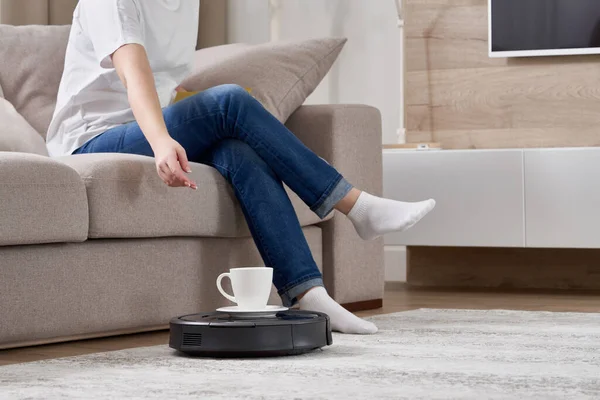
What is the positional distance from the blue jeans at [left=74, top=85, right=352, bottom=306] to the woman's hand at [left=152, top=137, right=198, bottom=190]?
21 cm

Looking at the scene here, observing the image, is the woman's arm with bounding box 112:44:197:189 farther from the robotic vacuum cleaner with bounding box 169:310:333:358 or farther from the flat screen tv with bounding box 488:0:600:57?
the flat screen tv with bounding box 488:0:600:57

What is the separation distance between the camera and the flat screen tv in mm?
3891

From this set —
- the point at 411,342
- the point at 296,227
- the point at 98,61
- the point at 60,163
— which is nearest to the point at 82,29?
the point at 98,61

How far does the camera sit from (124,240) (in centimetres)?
240

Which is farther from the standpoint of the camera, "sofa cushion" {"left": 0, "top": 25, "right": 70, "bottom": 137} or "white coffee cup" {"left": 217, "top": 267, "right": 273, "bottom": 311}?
"sofa cushion" {"left": 0, "top": 25, "right": 70, "bottom": 137}

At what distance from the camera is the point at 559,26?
3934 millimetres

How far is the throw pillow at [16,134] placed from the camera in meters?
2.76

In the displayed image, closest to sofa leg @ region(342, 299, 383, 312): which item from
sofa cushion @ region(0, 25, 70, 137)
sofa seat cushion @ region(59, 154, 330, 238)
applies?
sofa seat cushion @ region(59, 154, 330, 238)

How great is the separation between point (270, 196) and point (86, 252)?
1.43 ft

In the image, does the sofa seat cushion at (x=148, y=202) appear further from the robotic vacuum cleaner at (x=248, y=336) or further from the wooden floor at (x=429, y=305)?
the robotic vacuum cleaner at (x=248, y=336)

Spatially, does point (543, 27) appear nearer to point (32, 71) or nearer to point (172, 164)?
point (32, 71)

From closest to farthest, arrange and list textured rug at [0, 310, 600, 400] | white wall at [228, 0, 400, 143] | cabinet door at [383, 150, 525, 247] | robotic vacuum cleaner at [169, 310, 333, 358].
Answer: textured rug at [0, 310, 600, 400] → robotic vacuum cleaner at [169, 310, 333, 358] → cabinet door at [383, 150, 525, 247] → white wall at [228, 0, 400, 143]

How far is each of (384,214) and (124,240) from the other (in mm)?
609

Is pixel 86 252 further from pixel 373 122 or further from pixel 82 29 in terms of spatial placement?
pixel 373 122
